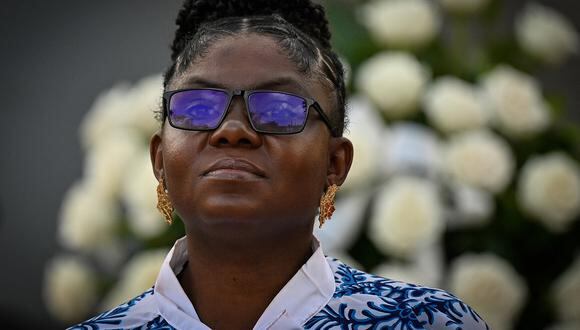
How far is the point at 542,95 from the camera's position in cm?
287

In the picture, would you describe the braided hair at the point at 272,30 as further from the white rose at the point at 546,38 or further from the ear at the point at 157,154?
the white rose at the point at 546,38

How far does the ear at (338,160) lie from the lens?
1673mm

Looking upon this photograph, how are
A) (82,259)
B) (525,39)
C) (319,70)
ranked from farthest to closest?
(82,259) → (525,39) → (319,70)

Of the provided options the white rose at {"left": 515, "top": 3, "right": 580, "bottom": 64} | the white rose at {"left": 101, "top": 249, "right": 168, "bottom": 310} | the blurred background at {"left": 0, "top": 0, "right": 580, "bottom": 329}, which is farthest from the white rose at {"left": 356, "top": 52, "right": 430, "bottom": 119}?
the white rose at {"left": 101, "top": 249, "right": 168, "bottom": 310}

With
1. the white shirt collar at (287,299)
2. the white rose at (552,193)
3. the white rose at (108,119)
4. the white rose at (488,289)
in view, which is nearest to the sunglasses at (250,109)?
the white shirt collar at (287,299)

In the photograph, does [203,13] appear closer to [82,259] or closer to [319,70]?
[319,70]

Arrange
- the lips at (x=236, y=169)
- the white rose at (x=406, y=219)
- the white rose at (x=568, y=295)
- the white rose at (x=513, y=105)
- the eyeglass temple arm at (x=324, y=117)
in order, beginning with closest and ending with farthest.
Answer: the lips at (x=236, y=169) → the eyeglass temple arm at (x=324, y=117) → the white rose at (x=406, y=219) → the white rose at (x=568, y=295) → the white rose at (x=513, y=105)

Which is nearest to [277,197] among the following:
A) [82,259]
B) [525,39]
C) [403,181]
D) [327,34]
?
[327,34]

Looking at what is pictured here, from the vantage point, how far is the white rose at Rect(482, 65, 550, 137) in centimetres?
251

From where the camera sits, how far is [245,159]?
149cm

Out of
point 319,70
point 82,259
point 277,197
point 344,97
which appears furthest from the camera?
point 82,259

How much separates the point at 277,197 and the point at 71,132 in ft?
9.12

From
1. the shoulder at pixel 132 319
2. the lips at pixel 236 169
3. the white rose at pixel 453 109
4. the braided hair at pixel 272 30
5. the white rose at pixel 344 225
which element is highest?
the braided hair at pixel 272 30

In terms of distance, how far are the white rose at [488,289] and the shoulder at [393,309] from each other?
68 cm
